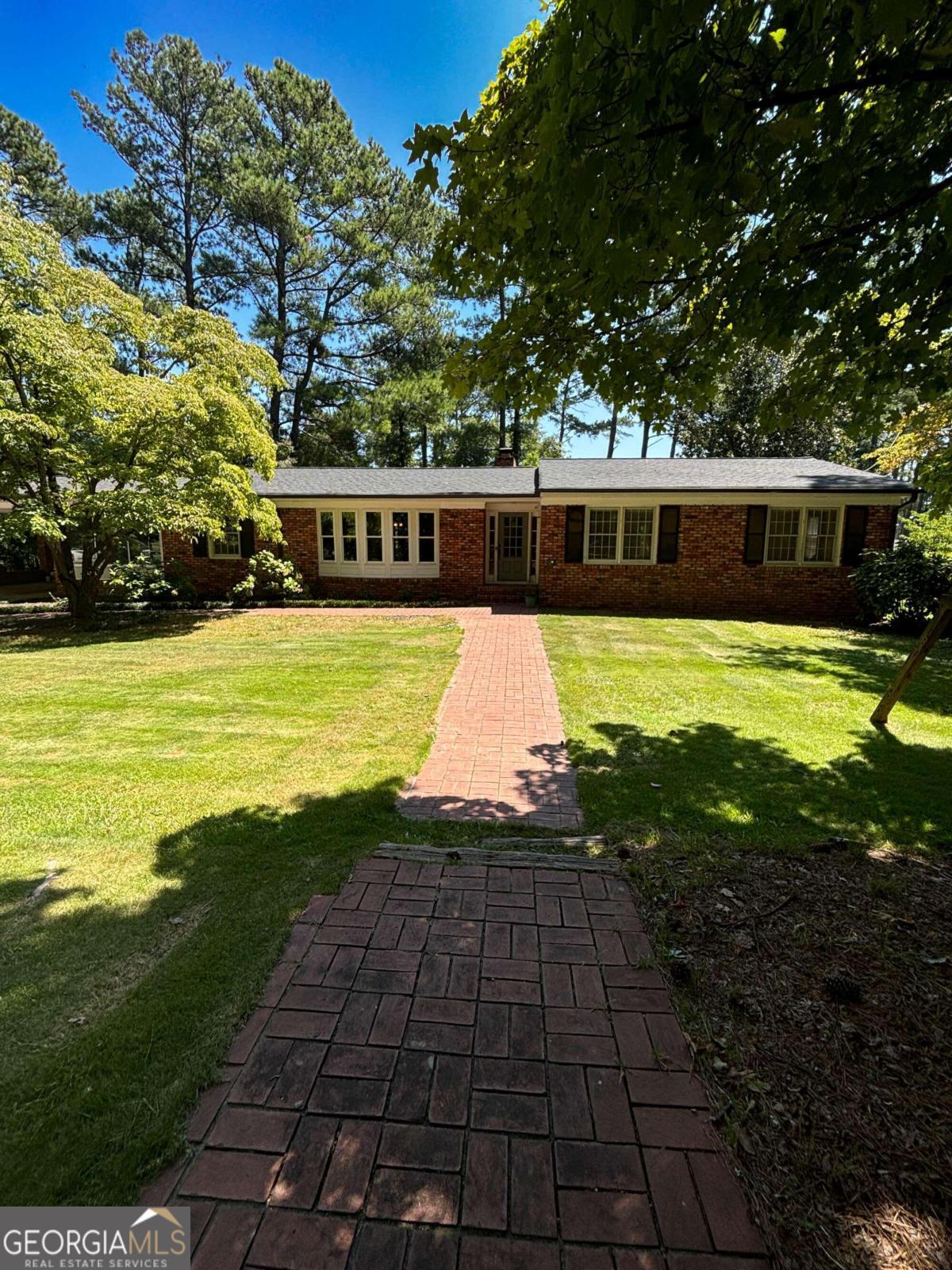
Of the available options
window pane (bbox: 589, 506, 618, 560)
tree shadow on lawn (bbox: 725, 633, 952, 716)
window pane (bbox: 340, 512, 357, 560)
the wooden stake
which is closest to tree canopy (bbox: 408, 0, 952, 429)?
the wooden stake

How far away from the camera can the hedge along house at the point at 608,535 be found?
1391 cm

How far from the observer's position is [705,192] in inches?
95.8

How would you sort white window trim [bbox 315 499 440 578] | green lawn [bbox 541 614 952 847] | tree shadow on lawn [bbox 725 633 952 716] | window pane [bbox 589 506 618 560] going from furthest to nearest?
white window trim [bbox 315 499 440 578]
window pane [bbox 589 506 618 560]
tree shadow on lawn [bbox 725 633 952 716]
green lawn [bbox 541 614 952 847]

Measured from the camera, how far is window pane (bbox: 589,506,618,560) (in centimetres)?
1459

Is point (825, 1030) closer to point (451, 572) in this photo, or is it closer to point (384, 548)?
point (451, 572)

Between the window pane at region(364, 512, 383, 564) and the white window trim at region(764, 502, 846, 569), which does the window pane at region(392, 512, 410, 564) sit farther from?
the white window trim at region(764, 502, 846, 569)

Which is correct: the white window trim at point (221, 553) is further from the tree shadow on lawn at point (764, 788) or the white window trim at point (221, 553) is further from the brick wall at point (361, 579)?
the tree shadow on lawn at point (764, 788)

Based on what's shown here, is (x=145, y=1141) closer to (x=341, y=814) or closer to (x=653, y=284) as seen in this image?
(x=341, y=814)

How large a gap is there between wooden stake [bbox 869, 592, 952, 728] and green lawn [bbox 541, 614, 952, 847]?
0.59 ft

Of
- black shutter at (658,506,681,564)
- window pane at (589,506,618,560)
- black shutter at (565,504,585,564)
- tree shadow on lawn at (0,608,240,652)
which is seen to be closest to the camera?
tree shadow on lawn at (0,608,240,652)

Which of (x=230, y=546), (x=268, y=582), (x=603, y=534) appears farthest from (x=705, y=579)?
(x=230, y=546)

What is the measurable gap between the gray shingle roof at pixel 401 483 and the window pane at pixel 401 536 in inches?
28.6

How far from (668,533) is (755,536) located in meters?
2.11

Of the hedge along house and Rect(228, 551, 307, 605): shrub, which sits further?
Rect(228, 551, 307, 605): shrub
